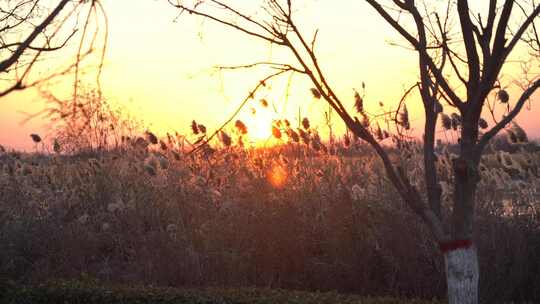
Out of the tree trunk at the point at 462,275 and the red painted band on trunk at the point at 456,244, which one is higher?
the red painted band on trunk at the point at 456,244

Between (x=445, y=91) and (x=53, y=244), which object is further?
(x=53, y=244)

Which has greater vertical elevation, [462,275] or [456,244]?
[456,244]

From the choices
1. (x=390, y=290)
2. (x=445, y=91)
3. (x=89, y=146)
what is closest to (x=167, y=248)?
(x=390, y=290)

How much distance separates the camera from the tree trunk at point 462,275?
5.30 meters

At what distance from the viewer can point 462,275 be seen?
5312 mm

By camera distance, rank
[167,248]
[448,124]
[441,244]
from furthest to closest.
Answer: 1. [448,124]
2. [167,248]
3. [441,244]

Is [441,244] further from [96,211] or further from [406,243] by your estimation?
[96,211]

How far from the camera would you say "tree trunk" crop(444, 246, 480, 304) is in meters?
5.30

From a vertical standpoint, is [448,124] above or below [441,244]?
above

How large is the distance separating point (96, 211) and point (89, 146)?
8.28 ft

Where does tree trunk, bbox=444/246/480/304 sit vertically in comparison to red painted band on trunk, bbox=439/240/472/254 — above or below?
below

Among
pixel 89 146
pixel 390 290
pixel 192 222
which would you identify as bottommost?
pixel 390 290

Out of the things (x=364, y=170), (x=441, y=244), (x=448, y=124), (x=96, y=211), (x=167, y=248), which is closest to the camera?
(x=441, y=244)

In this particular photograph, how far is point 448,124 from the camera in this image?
358 inches
